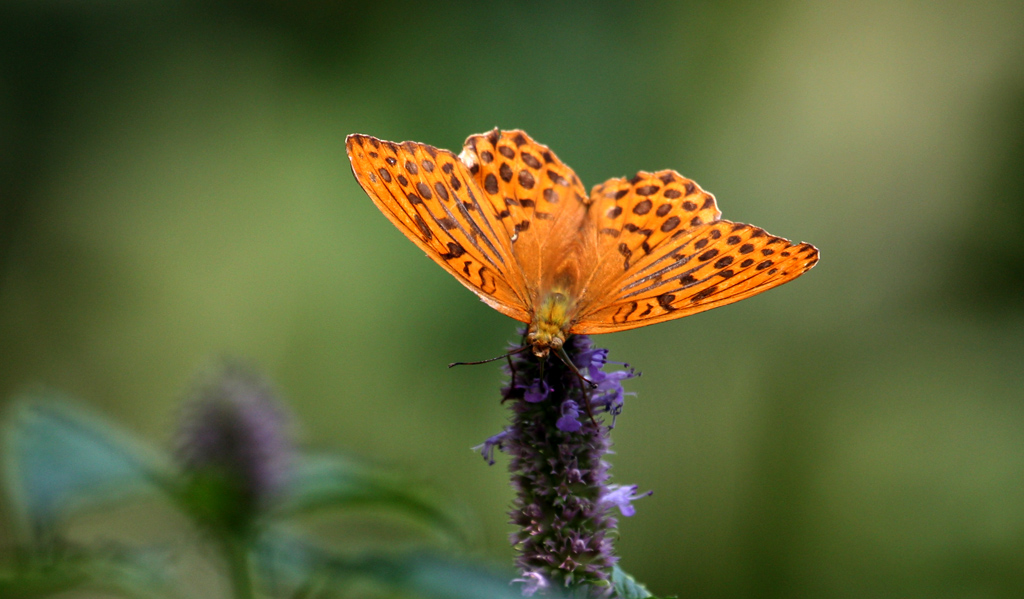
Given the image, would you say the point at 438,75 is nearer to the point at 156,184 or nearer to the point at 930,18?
the point at 156,184

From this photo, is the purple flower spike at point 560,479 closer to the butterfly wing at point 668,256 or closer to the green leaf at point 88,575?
the butterfly wing at point 668,256

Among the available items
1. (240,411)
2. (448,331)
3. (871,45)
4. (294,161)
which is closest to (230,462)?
(240,411)

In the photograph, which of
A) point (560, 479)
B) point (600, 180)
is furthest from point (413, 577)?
point (600, 180)

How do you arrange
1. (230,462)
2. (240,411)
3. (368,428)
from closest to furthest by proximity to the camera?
(230,462) < (240,411) < (368,428)

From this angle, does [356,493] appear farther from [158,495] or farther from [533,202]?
[533,202]

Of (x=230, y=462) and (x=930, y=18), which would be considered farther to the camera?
(x=930, y=18)

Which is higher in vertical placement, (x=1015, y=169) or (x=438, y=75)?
(x=438, y=75)

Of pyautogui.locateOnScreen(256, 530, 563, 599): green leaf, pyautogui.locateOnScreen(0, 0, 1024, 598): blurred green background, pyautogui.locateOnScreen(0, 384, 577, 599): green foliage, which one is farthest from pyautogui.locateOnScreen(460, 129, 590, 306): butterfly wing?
pyautogui.locateOnScreen(0, 0, 1024, 598): blurred green background
